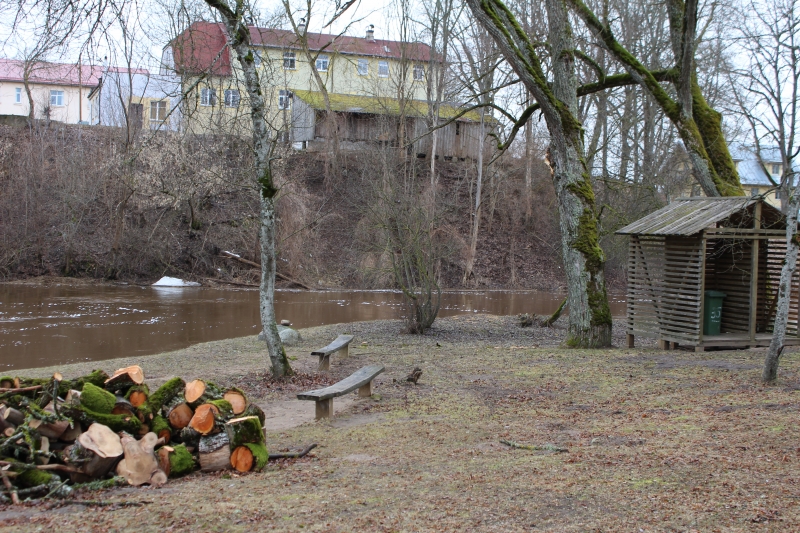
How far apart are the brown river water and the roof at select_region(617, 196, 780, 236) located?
10.9m

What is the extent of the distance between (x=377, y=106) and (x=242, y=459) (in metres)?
35.9

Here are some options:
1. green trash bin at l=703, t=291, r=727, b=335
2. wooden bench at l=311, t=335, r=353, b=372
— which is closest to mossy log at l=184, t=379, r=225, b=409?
wooden bench at l=311, t=335, r=353, b=372

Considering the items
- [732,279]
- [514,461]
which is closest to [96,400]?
[514,461]

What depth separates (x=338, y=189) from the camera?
40.7 m

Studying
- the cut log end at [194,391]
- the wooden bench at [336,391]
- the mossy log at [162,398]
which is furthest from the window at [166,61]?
the cut log end at [194,391]

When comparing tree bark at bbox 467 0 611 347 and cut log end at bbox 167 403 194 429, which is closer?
cut log end at bbox 167 403 194 429

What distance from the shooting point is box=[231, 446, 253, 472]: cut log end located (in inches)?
242

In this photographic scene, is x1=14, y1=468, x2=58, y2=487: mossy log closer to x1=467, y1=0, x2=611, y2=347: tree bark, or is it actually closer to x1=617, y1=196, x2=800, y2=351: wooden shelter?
x1=617, y1=196, x2=800, y2=351: wooden shelter

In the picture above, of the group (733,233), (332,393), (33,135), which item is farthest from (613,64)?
(33,135)

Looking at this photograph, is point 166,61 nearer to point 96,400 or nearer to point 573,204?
point 573,204

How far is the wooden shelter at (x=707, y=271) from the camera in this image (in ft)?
43.1

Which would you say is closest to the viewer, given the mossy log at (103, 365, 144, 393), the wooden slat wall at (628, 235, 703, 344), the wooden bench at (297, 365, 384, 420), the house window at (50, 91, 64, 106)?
the mossy log at (103, 365, 144, 393)

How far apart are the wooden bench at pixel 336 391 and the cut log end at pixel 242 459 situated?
178cm

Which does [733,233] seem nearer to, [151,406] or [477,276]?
[151,406]
